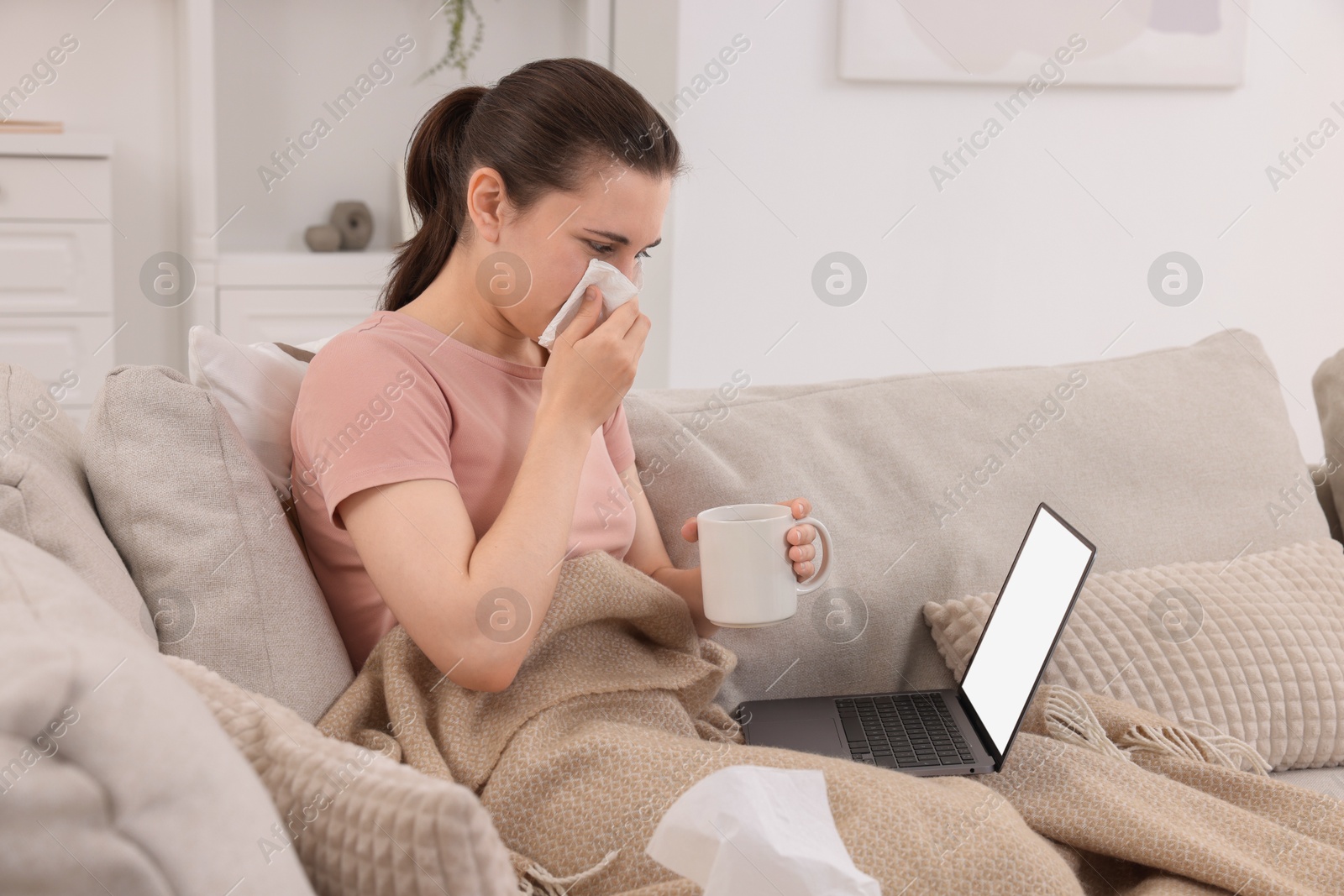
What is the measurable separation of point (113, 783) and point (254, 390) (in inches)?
29.4

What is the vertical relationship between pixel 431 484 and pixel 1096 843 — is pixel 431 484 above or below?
above

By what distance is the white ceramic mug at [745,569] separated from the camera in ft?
3.56

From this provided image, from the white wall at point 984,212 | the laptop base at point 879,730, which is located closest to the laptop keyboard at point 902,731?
the laptop base at point 879,730

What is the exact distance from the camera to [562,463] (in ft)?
3.37

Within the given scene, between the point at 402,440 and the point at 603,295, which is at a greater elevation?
the point at 603,295

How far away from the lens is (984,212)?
288cm

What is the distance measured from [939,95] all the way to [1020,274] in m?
0.52

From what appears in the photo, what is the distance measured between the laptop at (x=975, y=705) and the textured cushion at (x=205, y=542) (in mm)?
456

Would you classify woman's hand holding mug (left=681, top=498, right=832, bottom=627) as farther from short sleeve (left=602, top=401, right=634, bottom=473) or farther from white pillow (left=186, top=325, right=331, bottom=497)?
white pillow (left=186, top=325, right=331, bottom=497)

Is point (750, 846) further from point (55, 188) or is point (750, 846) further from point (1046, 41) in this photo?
point (55, 188)

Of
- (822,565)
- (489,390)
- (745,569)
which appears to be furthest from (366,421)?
(822,565)

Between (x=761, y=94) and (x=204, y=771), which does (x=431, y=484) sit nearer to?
(x=204, y=771)

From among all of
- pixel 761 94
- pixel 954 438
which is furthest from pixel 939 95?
pixel 954 438

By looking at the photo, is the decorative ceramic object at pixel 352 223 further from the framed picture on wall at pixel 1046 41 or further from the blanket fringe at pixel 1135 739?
the blanket fringe at pixel 1135 739
